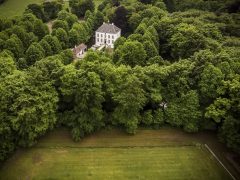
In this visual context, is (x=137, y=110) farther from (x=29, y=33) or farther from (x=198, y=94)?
(x=29, y=33)

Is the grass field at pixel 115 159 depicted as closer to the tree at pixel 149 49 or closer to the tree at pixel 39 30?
the tree at pixel 149 49

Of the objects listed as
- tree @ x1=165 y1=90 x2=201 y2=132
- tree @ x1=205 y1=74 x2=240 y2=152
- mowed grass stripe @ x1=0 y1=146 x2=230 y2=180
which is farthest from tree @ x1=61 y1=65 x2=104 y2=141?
tree @ x1=205 y1=74 x2=240 y2=152

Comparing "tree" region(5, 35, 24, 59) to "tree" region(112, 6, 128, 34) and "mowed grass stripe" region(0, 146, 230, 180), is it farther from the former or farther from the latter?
"tree" region(112, 6, 128, 34)

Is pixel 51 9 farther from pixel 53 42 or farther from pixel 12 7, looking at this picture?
pixel 53 42

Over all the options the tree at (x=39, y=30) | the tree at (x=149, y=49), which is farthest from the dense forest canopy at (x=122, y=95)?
the tree at (x=39, y=30)

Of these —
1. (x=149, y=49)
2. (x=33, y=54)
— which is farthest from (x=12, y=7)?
(x=149, y=49)

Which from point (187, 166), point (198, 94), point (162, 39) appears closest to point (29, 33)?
point (162, 39)
